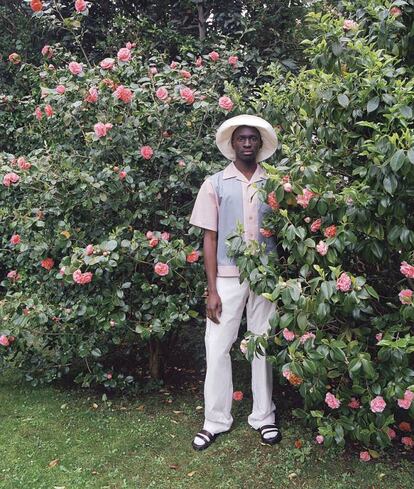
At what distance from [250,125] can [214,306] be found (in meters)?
1.10

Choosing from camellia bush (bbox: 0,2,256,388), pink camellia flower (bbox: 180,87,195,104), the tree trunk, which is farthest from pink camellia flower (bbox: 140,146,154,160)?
the tree trunk

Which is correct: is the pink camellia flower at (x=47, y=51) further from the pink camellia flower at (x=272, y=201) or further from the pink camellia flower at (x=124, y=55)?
the pink camellia flower at (x=272, y=201)

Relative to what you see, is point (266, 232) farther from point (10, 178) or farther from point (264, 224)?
point (10, 178)

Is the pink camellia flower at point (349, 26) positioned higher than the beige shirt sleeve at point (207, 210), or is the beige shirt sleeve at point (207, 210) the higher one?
the pink camellia flower at point (349, 26)

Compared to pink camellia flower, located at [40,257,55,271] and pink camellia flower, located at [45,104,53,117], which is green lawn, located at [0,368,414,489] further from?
pink camellia flower, located at [45,104,53,117]

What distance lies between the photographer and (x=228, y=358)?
3506mm

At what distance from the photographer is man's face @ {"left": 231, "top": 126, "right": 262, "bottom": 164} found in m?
3.36

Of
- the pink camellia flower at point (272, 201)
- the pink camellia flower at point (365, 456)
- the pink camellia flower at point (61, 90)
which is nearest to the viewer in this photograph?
the pink camellia flower at point (272, 201)

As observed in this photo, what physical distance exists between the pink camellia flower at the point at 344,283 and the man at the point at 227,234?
2.49 feet

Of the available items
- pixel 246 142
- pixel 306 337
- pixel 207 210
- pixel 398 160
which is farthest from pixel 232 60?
pixel 306 337

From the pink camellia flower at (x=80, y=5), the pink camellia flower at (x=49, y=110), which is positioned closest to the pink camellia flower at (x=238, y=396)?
the pink camellia flower at (x=49, y=110)

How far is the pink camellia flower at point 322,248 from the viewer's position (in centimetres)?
278

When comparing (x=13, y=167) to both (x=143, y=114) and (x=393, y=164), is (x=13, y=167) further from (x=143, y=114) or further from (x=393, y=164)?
(x=393, y=164)

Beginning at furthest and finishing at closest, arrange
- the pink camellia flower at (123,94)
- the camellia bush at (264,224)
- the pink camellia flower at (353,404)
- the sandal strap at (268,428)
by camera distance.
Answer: the pink camellia flower at (123,94), the sandal strap at (268,428), the pink camellia flower at (353,404), the camellia bush at (264,224)
